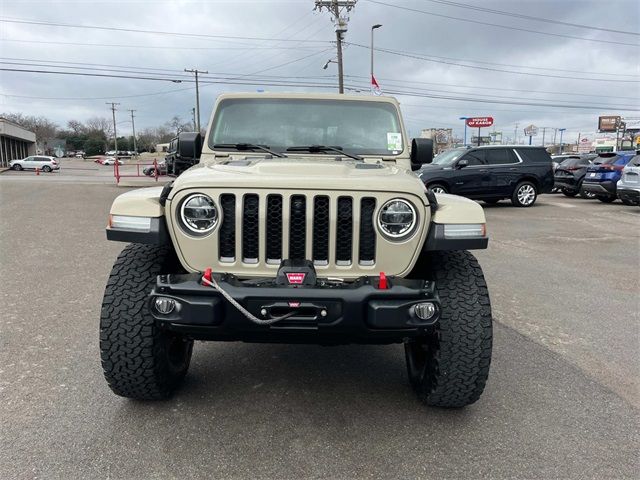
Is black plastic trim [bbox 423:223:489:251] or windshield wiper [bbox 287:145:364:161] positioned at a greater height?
windshield wiper [bbox 287:145:364:161]


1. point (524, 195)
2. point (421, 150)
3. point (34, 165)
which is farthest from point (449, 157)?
point (34, 165)

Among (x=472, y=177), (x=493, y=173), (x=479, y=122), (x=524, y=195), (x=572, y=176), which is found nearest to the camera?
(x=472, y=177)

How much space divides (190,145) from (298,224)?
64.8 inches

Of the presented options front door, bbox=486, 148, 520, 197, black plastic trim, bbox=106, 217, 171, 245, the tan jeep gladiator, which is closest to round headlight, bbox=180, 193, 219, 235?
the tan jeep gladiator

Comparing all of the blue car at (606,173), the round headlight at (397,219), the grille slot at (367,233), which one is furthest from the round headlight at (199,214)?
the blue car at (606,173)

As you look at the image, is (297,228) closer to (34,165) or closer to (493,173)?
(493,173)

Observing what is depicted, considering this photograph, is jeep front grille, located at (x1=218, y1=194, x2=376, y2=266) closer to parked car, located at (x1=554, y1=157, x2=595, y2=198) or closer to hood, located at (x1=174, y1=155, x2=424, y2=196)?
hood, located at (x1=174, y1=155, x2=424, y2=196)

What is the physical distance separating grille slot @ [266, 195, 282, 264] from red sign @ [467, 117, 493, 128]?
40785 millimetres

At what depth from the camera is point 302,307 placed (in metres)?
2.44

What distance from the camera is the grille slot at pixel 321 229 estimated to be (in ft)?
8.70

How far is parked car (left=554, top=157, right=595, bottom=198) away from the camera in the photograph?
57.8ft

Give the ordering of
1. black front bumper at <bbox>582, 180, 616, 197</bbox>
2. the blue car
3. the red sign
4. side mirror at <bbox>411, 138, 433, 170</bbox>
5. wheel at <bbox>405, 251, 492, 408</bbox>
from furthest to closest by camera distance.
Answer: the red sign < black front bumper at <bbox>582, 180, 616, 197</bbox> < the blue car < side mirror at <bbox>411, 138, 433, 170</bbox> < wheel at <bbox>405, 251, 492, 408</bbox>

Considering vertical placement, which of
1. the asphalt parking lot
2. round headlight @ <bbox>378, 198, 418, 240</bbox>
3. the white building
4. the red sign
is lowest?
the asphalt parking lot

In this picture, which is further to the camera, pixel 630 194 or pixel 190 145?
pixel 630 194
